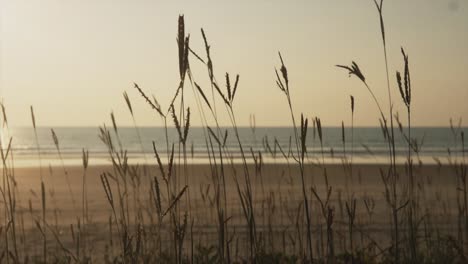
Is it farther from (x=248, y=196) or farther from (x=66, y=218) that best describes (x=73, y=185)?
(x=248, y=196)

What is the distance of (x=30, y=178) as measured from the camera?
1697 cm

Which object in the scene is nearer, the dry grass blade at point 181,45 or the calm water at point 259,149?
the dry grass blade at point 181,45

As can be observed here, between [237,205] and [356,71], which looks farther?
[237,205]

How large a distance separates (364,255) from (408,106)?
5.57ft

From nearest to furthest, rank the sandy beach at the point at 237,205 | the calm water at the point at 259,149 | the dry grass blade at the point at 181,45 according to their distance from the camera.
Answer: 1. the dry grass blade at the point at 181,45
2. the sandy beach at the point at 237,205
3. the calm water at the point at 259,149

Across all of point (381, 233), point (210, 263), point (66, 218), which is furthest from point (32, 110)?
point (66, 218)

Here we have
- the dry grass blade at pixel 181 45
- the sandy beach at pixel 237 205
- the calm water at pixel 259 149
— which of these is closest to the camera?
the dry grass blade at pixel 181 45

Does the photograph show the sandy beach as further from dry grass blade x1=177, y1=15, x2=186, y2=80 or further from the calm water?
dry grass blade x1=177, y1=15, x2=186, y2=80

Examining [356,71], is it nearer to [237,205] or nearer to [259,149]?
[259,149]

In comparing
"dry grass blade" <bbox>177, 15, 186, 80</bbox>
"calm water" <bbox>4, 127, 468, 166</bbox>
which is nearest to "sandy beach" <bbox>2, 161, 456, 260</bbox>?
"calm water" <bbox>4, 127, 468, 166</bbox>

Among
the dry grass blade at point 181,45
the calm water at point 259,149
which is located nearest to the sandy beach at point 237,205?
the calm water at point 259,149

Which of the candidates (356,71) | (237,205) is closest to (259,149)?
(356,71)

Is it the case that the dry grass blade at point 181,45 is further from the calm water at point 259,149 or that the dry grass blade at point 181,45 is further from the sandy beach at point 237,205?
the sandy beach at point 237,205

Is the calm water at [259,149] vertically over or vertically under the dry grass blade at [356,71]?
under
